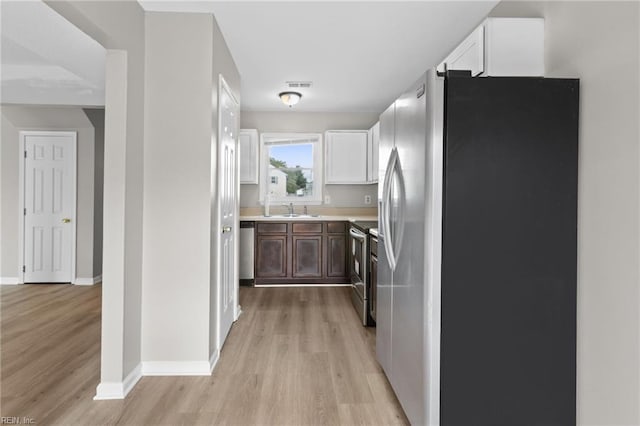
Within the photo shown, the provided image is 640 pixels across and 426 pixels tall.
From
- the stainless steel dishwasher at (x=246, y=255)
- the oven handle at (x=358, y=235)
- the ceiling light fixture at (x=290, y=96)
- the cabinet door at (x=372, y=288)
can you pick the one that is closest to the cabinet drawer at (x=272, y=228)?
the stainless steel dishwasher at (x=246, y=255)

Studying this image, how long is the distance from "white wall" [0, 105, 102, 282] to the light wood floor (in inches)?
53.8

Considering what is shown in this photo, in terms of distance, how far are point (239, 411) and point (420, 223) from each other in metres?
1.47

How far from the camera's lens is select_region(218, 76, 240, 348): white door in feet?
9.81

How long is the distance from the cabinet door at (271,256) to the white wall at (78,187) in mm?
2274

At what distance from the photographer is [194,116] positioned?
2645 millimetres

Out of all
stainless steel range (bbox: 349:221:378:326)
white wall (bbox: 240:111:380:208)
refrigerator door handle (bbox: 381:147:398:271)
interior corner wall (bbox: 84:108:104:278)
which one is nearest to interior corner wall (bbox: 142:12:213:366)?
refrigerator door handle (bbox: 381:147:398:271)

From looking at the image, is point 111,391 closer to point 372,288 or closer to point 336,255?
point 372,288

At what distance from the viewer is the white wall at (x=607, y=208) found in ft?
4.91

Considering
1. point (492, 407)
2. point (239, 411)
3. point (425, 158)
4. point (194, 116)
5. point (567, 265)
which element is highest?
point (194, 116)

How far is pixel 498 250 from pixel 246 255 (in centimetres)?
410

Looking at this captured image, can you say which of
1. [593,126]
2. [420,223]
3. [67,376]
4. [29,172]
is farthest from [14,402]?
[29,172]

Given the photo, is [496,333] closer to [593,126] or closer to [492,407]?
[492,407]

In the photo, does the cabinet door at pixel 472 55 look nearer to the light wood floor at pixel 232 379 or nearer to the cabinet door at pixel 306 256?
the light wood floor at pixel 232 379

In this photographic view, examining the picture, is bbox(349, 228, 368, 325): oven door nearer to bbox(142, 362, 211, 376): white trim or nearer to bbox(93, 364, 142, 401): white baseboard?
bbox(142, 362, 211, 376): white trim
